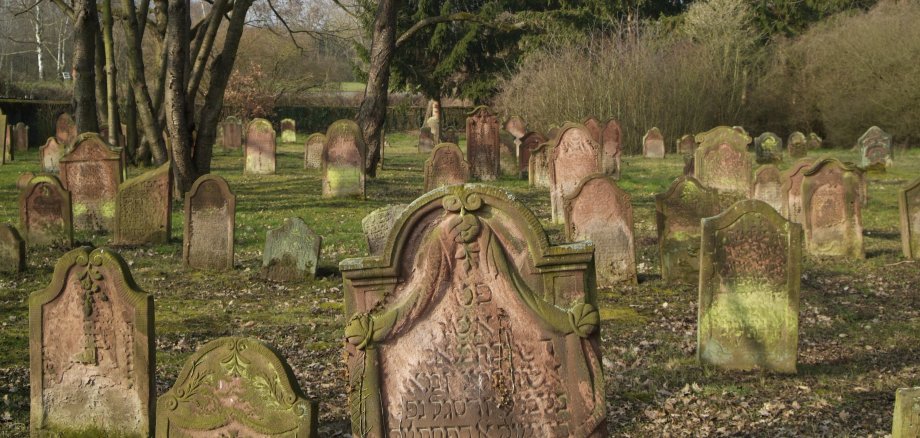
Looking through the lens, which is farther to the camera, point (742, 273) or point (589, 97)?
point (589, 97)

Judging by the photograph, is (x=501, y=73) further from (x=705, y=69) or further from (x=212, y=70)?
(x=212, y=70)

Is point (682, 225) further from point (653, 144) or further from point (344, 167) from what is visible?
point (653, 144)

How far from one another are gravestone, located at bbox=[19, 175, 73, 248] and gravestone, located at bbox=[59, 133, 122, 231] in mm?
1682

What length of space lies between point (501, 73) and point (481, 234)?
40.0 m

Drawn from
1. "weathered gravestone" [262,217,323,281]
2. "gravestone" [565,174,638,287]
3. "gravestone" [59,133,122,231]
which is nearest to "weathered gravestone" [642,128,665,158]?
"gravestone" [59,133,122,231]

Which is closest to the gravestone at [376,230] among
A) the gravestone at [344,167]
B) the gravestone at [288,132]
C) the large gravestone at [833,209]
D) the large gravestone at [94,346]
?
the large gravestone at [94,346]

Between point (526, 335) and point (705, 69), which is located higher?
point (705, 69)

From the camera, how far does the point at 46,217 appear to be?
43.8 feet

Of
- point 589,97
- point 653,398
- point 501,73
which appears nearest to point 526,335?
point 653,398

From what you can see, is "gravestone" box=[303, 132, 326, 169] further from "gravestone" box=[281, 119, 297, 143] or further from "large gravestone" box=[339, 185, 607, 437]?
"large gravestone" box=[339, 185, 607, 437]

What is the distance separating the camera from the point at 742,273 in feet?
24.9

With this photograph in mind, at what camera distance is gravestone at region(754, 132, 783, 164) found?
28.2 m

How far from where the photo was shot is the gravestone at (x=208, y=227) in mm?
11906

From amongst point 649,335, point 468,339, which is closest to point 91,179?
point 649,335
